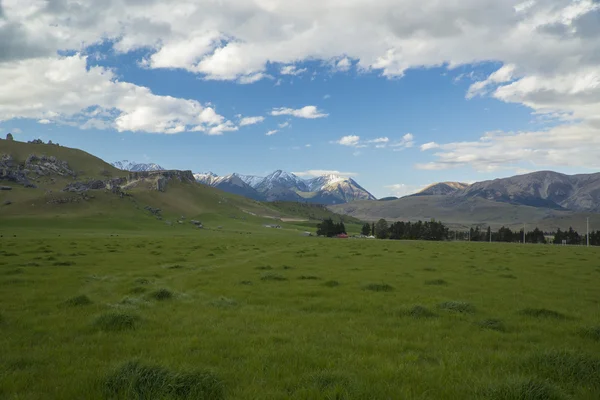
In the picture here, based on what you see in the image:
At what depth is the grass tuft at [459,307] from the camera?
17.4 metres

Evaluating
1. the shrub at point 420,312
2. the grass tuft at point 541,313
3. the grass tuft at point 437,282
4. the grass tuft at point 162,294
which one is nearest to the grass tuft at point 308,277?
the grass tuft at point 437,282

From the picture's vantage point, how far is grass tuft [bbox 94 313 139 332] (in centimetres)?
1361

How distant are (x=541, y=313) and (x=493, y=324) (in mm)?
4063

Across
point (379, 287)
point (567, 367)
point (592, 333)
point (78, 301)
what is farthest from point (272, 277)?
point (567, 367)

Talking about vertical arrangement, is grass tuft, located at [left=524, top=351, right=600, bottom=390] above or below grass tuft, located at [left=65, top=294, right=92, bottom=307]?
above

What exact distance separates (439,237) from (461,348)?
7189 inches

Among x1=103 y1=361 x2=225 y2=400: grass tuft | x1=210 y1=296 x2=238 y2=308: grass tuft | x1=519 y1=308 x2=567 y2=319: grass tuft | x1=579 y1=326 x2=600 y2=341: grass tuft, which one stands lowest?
x1=210 y1=296 x2=238 y2=308: grass tuft

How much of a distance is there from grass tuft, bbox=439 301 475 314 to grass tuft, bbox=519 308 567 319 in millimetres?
2274

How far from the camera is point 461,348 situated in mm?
11906

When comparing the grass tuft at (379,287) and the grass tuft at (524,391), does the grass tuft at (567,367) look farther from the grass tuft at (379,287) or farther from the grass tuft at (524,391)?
the grass tuft at (379,287)

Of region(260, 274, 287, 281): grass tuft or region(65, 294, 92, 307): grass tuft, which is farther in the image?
region(260, 274, 287, 281): grass tuft

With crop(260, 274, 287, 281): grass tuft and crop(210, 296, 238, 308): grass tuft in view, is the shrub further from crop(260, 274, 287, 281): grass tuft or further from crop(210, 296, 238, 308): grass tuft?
crop(260, 274, 287, 281): grass tuft

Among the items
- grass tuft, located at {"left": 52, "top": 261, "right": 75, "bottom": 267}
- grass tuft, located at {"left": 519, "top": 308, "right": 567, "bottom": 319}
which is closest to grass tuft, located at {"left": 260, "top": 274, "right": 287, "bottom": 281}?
grass tuft, located at {"left": 519, "top": 308, "right": 567, "bottom": 319}

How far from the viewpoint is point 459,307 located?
57.8 ft
